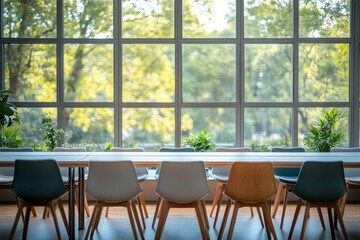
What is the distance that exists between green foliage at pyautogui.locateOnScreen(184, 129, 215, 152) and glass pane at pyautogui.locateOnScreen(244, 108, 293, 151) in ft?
2.08

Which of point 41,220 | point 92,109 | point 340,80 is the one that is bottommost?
point 41,220

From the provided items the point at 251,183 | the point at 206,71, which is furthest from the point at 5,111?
the point at 251,183

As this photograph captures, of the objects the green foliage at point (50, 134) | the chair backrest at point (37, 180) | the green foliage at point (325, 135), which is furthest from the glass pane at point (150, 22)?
the chair backrest at point (37, 180)

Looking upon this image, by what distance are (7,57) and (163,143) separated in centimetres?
284

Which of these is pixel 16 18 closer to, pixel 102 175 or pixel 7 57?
pixel 7 57

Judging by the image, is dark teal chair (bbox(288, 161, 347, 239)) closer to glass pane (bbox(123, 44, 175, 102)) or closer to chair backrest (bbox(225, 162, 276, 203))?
chair backrest (bbox(225, 162, 276, 203))

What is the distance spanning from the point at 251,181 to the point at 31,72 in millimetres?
4432

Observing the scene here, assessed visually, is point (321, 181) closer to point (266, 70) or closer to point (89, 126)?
point (266, 70)

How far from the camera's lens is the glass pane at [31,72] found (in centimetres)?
695

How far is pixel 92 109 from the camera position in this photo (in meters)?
6.98

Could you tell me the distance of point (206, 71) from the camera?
23.1 feet

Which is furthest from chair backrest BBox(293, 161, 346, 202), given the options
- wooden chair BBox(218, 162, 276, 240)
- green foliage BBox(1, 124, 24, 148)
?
green foliage BBox(1, 124, 24, 148)

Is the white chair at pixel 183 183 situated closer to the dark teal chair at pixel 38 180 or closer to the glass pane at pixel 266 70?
the dark teal chair at pixel 38 180

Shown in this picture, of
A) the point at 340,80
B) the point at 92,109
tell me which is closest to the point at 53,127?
the point at 92,109
